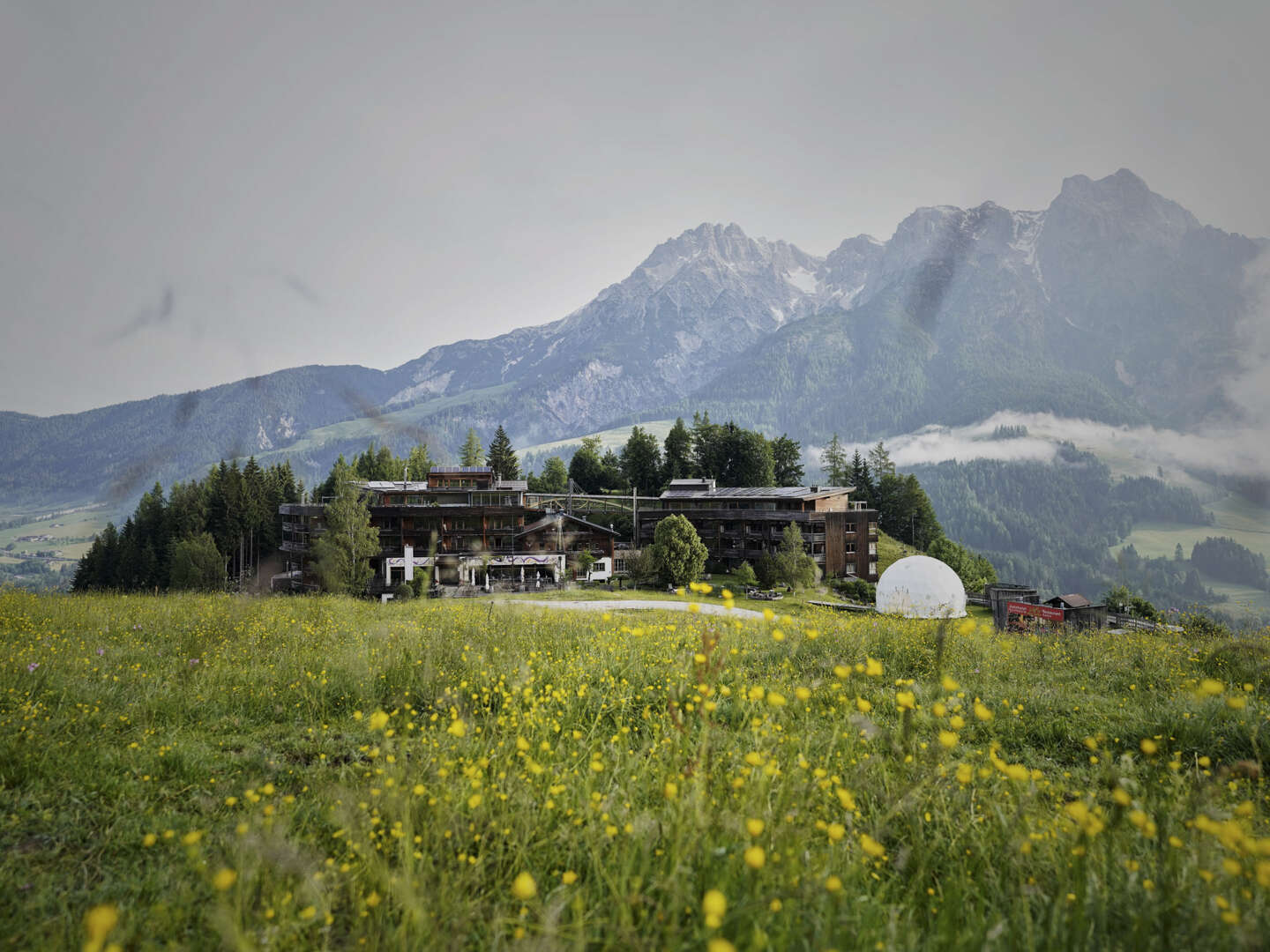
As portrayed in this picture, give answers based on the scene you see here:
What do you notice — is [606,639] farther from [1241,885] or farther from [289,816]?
[1241,885]

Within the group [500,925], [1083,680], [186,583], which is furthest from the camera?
[186,583]

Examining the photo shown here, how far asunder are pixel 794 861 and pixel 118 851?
155 inches

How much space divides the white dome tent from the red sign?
686 cm

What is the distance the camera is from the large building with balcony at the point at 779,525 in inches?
2311

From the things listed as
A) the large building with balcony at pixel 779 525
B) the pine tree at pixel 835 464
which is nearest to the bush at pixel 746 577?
the large building with balcony at pixel 779 525

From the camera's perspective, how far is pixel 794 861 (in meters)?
2.54

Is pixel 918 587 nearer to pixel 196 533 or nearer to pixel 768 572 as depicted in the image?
pixel 768 572

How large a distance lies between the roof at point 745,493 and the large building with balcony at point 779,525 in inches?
3.5

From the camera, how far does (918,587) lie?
3412cm

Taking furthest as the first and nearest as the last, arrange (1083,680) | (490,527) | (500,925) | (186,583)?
(490,527), (186,583), (1083,680), (500,925)

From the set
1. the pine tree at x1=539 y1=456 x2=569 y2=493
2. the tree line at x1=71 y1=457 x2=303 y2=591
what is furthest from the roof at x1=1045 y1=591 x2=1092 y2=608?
the tree line at x1=71 y1=457 x2=303 y2=591

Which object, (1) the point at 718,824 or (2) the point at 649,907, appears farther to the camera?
(1) the point at 718,824

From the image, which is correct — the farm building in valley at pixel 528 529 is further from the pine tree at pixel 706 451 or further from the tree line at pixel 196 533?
the pine tree at pixel 706 451

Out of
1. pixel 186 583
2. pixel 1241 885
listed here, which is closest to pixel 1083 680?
pixel 1241 885
